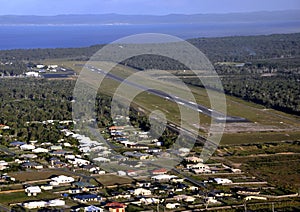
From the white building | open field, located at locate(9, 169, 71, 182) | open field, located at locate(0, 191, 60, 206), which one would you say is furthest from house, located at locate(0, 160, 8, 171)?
the white building

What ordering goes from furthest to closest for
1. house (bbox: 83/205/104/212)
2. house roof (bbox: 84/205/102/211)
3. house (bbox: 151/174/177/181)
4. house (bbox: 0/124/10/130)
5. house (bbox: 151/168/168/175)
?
house (bbox: 0/124/10/130), house (bbox: 151/168/168/175), house (bbox: 151/174/177/181), house roof (bbox: 84/205/102/211), house (bbox: 83/205/104/212)

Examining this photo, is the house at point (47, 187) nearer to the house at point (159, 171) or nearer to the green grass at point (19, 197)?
the green grass at point (19, 197)

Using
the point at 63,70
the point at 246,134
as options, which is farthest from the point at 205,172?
the point at 63,70

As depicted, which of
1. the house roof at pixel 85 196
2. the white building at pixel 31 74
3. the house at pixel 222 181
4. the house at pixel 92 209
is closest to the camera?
the house at pixel 92 209

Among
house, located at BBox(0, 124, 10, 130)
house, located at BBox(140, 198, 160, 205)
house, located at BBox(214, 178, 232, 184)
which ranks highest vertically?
house, located at BBox(0, 124, 10, 130)

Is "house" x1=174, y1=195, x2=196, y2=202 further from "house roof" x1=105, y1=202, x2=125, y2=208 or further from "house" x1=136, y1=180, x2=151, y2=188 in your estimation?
"house roof" x1=105, y1=202, x2=125, y2=208

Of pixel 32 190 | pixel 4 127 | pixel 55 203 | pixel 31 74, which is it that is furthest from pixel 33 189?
pixel 31 74

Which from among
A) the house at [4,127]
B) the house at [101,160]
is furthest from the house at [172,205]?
the house at [4,127]

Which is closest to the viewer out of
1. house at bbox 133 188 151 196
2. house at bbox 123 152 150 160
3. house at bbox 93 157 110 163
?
house at bbox 133 188 151 196
